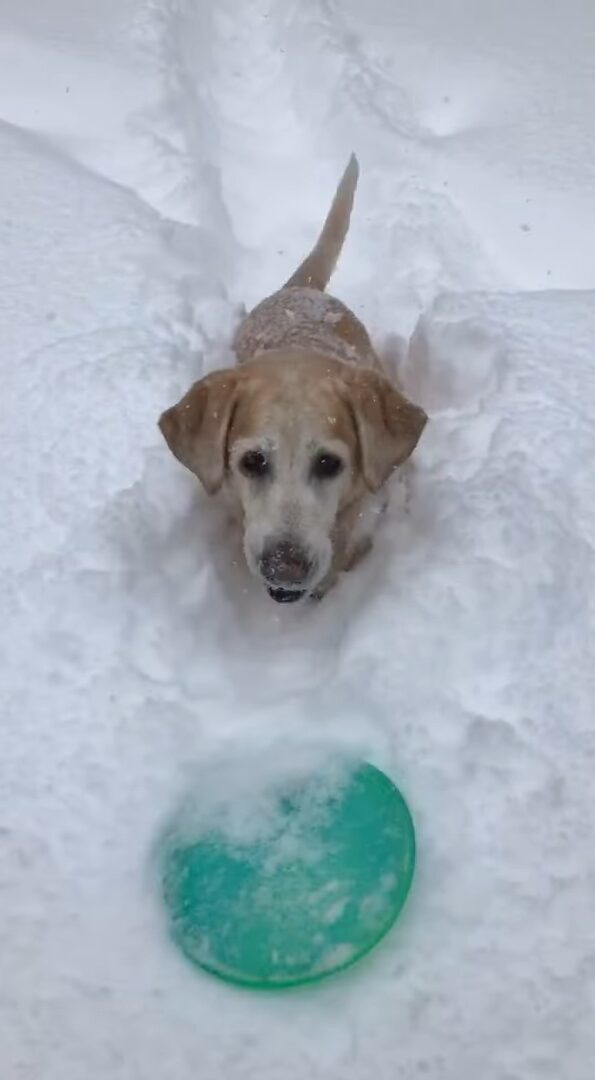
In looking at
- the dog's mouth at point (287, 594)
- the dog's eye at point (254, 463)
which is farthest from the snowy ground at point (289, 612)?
the dog's eye at point (254, 463)

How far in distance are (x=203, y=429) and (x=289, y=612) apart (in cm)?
50

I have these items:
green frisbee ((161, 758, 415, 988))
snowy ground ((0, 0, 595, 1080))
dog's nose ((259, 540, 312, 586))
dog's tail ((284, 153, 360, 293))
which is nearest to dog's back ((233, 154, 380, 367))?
dog's tail ((284, 153, 360, 293))

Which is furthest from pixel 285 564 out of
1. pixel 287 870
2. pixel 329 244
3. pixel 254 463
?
pixel 329 244

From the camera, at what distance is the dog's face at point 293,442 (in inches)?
92.9

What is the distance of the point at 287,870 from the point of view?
200 centimetres

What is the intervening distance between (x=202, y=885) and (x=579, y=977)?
0.68m

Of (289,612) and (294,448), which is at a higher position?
(294,448)

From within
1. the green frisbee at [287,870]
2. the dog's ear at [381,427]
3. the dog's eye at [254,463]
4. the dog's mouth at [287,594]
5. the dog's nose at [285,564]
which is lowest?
the green frisbee at [287,870]

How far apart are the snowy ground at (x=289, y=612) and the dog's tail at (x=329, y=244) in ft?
0.80

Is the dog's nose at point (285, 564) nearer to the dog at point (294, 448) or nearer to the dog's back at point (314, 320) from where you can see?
the dog at point (294, 448)

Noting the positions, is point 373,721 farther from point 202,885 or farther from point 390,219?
point 390,219

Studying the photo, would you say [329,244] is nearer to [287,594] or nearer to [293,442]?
[293,442]

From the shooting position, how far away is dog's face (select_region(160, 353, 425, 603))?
2.36 meters

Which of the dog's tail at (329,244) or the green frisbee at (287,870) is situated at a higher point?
the dog's tail at (329,244)
